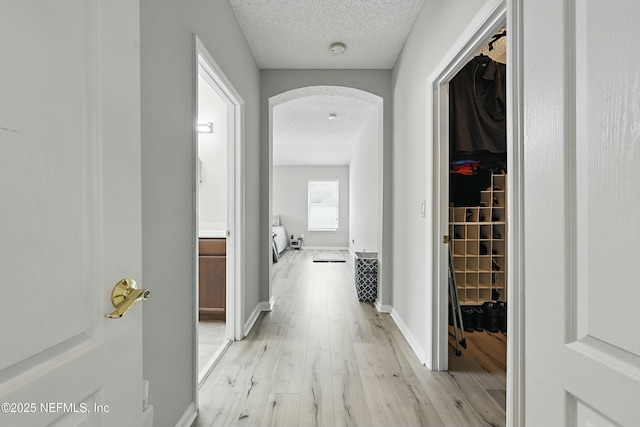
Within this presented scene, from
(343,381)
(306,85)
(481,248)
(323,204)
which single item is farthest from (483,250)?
(323,204)

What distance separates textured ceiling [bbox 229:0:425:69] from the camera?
2.36 metres

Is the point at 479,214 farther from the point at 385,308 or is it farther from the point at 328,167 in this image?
the point at 328,167

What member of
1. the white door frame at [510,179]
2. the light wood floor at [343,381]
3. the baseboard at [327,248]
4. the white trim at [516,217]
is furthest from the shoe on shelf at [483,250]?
the baseboard at [327,248]

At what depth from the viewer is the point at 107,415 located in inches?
25.6

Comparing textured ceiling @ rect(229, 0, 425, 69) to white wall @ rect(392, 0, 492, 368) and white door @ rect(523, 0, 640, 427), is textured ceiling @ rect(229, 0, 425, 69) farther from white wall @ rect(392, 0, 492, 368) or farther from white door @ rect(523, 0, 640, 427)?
white door @ rect(523, 0, 640, 427)

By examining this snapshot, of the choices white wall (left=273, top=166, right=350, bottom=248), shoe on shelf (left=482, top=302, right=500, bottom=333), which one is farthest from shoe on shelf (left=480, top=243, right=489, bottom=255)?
→ white wall (left=273, top=166, right=350, bottom=248)

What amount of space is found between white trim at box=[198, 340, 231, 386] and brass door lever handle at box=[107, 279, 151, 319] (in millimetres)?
1565

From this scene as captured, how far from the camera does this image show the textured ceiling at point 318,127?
4474 mm

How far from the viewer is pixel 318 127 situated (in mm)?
Result: 5723

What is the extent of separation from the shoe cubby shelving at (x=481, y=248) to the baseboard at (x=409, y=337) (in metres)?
0.62

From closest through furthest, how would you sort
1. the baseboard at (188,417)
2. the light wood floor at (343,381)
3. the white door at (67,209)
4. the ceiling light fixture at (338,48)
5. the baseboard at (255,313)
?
1. the white door at (67,209)
2. the baseboard at (188,417)
3. the light wood floor at (343,381)
4. the baseboard at (255,313)
5. the ceiling light fixture at (338,48)

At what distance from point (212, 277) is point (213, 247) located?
0.29 meters

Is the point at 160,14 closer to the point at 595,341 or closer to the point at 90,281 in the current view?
the point at 90,281

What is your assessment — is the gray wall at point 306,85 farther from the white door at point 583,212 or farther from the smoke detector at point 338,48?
the white door at point 583,212
